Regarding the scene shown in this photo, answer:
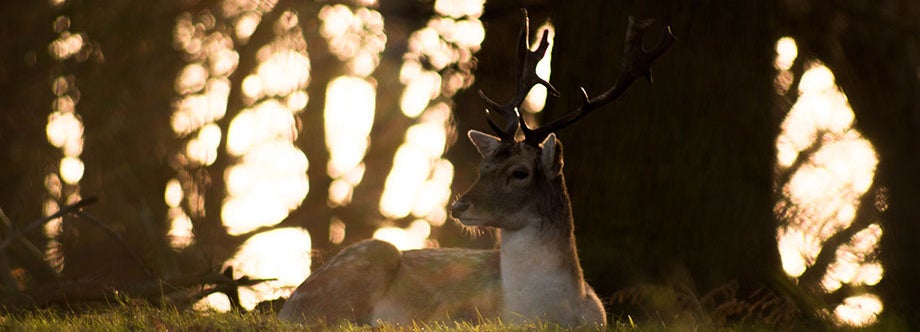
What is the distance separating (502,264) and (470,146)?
5983mm

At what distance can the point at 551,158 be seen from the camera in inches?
318

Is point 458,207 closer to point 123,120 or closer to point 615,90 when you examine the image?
point 615,90

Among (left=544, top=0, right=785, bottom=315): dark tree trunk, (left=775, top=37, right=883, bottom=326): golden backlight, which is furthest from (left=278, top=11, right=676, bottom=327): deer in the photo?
(left=775, top=37, right=883, bottom=326): golden backlight

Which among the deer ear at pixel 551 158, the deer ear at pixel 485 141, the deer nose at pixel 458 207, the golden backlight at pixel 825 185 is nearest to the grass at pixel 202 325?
the deer nose at pixel 458 207

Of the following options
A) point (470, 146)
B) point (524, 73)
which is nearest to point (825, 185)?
point (470, 146)

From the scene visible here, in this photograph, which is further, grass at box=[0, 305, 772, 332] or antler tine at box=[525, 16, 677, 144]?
antler tine at box=[525, 16, 677, 144]

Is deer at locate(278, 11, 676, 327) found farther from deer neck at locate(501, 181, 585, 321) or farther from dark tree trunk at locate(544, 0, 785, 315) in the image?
dark tree trunk at locate(544, 0, 785, 315)

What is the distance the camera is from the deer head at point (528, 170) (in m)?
7.99

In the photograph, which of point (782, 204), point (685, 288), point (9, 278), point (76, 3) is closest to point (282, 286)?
point (9, 278)

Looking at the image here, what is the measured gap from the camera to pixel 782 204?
35.8 feet

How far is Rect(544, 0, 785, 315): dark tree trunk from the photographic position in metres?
8.83

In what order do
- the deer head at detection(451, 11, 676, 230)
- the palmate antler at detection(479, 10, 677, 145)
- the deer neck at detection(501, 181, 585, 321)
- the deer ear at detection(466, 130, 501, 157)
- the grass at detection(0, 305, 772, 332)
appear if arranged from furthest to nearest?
1. the deer ear at detection(466, 130, 501, 157)
2. the palmate antler at detection(479, 10, 677, 145)
3. the deer head at detection(451, 11, 676, 230)
4. the deer neck at detection(501, 181, 585, 321)
5. the grass at detection(0, 305, 772, 332)

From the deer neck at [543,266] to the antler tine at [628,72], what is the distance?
0.40 m

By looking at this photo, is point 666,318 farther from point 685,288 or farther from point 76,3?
point 76,3
